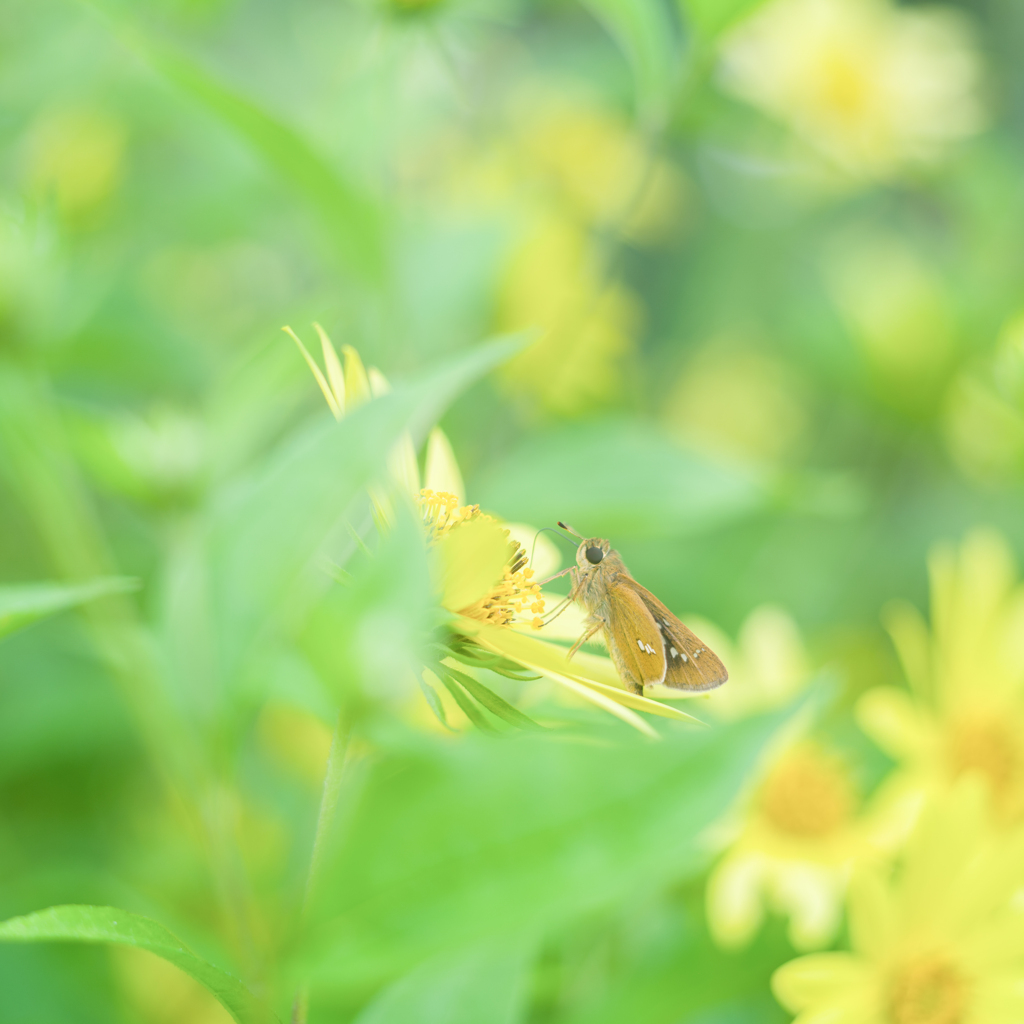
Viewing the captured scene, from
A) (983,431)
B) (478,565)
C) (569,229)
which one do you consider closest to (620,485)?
(478,565)

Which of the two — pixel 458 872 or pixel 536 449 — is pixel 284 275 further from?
pixel 458 872

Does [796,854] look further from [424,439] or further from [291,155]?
[291,155]

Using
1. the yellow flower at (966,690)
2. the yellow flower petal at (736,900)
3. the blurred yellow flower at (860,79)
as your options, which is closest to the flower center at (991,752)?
the yellow flower at (966,690)

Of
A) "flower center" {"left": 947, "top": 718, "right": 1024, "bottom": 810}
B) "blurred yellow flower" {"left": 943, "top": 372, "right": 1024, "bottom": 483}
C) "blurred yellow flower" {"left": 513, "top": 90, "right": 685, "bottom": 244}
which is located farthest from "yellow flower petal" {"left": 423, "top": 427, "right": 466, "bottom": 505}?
"blurred yellow flower" {"left": 513, "top": 90, "right": 685, "bottom": 244}

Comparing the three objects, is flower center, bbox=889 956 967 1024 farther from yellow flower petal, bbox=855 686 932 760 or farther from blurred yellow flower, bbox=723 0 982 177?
blurred yellow flower, bbox=723 0 982 177

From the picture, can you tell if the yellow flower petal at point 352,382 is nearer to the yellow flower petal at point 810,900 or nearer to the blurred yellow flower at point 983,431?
the yellow flower petal at point 810,900

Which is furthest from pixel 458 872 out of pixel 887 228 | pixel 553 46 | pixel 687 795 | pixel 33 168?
pixel 887 228
